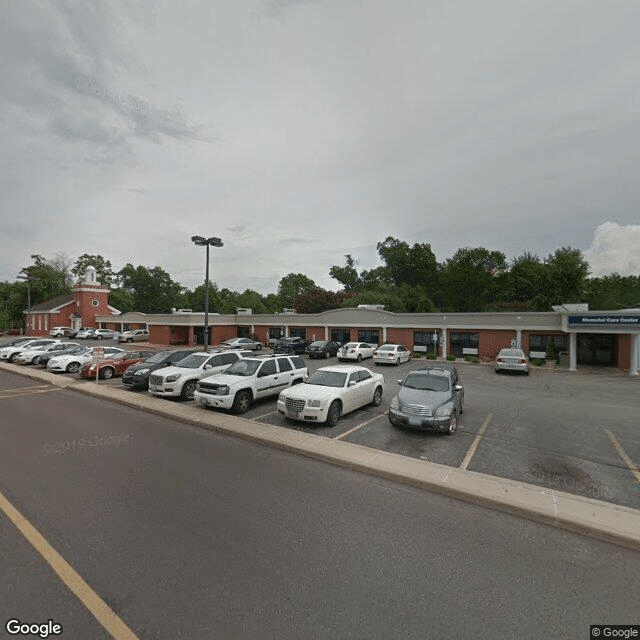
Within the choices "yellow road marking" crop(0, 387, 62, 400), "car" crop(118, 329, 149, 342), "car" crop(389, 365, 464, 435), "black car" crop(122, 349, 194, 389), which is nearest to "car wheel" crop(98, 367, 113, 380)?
"yellow road marking" crop(0, 387, 62, 400)

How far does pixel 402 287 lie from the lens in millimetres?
65250

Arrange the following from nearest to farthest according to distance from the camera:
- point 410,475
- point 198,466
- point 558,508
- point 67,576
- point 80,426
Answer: point 67,576 → point 558,508 → point 410,475 → point 198,466 → point 80,426

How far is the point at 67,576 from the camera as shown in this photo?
4.01 metres

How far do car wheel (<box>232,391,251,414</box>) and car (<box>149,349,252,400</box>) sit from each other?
307 cm

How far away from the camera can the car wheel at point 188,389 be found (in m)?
13.7

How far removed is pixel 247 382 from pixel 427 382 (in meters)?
5.98

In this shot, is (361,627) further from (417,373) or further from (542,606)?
(417,373)

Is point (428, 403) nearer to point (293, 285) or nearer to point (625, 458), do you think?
point (625, 458)

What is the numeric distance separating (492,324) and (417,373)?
2069 cm

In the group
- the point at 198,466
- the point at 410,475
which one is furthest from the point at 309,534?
the point at 198,466

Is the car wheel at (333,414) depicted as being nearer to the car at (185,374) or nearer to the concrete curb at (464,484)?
the concrete curb at (464,484)

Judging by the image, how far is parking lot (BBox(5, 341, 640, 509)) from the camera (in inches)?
280

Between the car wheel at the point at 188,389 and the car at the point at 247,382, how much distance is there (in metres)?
1.54

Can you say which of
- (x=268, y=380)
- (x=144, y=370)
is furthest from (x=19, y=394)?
(x=268, y=380)
